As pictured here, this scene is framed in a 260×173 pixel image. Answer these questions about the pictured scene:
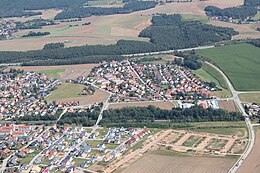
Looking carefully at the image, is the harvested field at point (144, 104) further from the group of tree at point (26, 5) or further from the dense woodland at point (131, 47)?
the group of tree at point (26, 5)

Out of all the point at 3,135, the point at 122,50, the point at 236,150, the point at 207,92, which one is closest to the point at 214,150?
the point at 236,150

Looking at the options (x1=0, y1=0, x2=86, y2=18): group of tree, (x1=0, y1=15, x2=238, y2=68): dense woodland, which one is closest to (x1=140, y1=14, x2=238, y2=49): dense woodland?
(x1=0, y1=15, x2=238, y2=68): dense woodland

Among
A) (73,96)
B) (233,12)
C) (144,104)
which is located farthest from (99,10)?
(144,104)

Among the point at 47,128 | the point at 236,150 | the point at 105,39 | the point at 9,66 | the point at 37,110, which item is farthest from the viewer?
the point at 105,39

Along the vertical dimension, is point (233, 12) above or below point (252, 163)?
above

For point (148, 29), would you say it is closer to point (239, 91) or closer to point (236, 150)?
point (239, 91)

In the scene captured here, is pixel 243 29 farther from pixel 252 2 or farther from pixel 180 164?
pixel 180 164

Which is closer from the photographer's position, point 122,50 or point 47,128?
point 47,128
